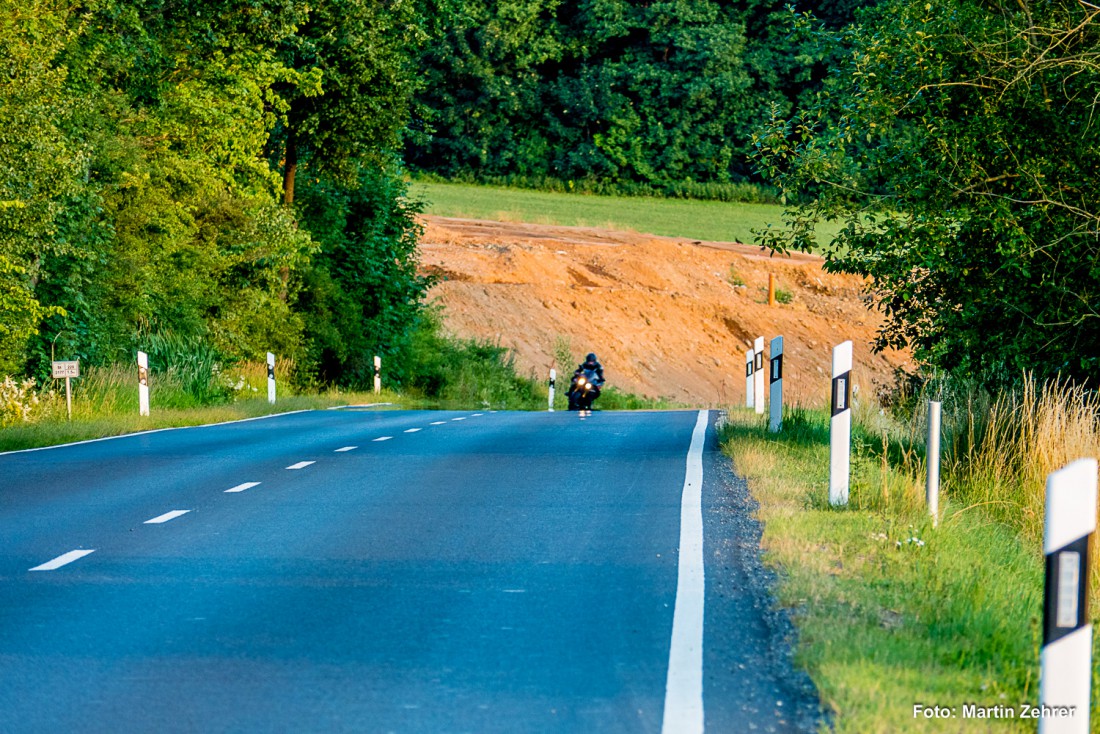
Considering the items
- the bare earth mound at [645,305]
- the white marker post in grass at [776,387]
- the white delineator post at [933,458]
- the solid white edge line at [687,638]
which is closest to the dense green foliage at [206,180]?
the white marker post in grass at [776,387]

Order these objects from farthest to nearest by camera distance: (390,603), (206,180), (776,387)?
(206,180) → (776,387) → (390,603)

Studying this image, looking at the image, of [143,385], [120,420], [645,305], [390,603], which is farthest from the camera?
[645,305]

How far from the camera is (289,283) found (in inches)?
1430

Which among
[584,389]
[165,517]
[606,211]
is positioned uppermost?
[606,211]

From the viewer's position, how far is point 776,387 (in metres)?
16.8

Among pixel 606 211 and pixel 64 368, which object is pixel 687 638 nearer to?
pixel 64 368

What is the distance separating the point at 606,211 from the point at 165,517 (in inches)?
2648

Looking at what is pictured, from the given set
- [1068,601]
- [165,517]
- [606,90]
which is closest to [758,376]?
[165,517]

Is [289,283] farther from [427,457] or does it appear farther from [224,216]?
[427,457]

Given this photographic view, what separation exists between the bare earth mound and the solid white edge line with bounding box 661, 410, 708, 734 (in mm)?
37630

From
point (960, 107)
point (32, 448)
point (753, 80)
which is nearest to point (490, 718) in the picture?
point (960, 107)

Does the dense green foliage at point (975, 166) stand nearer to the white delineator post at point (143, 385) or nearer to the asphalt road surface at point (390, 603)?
the asphalt road surface at point (390, 603)

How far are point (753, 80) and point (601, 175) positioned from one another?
10.2 m

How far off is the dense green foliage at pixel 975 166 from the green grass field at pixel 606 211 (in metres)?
52.7
